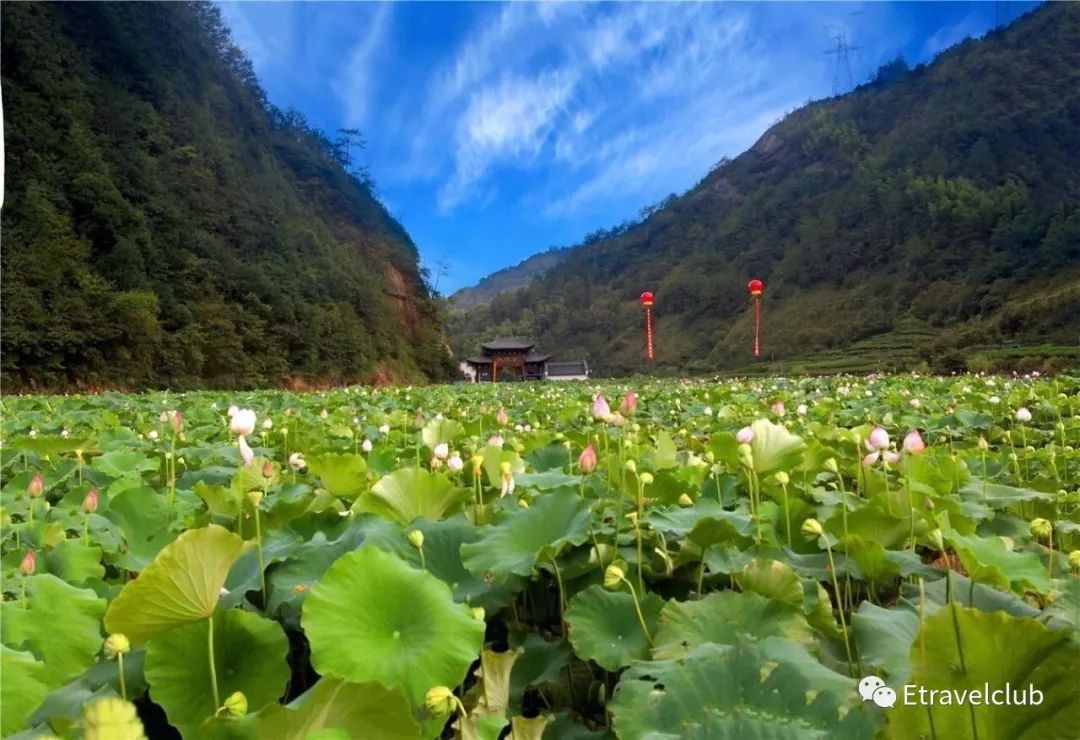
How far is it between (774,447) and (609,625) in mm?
562

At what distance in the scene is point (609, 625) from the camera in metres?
0.85

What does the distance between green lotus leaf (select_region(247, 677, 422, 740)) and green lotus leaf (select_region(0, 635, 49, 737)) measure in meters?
0.29

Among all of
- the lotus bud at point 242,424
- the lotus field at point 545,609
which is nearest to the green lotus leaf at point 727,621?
the lotus field at point 545,609

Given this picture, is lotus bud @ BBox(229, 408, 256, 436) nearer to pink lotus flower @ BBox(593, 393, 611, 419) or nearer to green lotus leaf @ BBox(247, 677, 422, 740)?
pink lotus flower @ BBox(593, 393, 611, 419)

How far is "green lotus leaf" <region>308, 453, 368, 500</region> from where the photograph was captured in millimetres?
1477

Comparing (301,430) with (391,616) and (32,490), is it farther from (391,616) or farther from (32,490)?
(391,616)

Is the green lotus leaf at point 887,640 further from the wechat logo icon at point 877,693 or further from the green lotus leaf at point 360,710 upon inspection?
the green lotus leaf at point 360,710

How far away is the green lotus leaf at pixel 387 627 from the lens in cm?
68

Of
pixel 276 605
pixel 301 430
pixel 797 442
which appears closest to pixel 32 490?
pixel 276 605

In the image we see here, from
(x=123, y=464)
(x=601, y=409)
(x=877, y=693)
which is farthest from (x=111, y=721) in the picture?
(x=123, y=464)

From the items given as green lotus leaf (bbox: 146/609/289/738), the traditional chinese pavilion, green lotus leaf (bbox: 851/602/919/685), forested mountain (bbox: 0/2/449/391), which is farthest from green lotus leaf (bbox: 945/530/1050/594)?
the traditional chinese pavilion

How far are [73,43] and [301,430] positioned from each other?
23429mm

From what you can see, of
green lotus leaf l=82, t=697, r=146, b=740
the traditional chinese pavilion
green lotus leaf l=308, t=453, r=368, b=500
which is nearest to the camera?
green lotus leaf l=82, t=697, r=146, b=740

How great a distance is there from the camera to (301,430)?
311 centimetres
